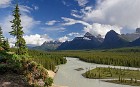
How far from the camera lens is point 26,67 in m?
59.5

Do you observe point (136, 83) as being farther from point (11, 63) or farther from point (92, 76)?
point (11, 63)

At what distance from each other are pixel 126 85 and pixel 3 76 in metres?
78.0

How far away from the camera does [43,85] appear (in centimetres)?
5725

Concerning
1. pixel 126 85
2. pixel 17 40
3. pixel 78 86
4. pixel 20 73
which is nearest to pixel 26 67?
pixel 20 73

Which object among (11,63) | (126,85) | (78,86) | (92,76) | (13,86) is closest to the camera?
(13,86)

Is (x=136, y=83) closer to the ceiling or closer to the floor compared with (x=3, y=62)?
closer to the floor

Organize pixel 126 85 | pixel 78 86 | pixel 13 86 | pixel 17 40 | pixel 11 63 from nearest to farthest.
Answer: pixel 13 86, pixel 11 63, pixel 17 40, pixel 78 86, pixel 126 85

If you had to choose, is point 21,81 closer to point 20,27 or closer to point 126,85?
point 20,27

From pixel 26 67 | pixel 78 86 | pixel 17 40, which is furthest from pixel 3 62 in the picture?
pixel 78 86

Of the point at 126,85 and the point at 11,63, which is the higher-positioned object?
the point at 11,63

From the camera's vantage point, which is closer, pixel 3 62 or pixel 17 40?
pixel 3 62

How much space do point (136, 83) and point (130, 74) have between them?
32.5 meters

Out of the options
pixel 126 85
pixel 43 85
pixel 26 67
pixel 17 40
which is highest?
pixel 17 40

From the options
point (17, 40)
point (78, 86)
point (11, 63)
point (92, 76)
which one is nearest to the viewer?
point (11, 63)
